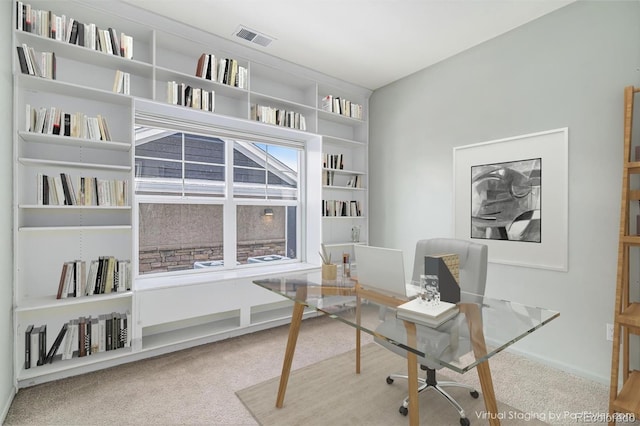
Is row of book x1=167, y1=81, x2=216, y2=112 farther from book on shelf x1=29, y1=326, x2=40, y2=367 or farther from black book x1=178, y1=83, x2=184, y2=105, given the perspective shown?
book on shelf x1=29, y1=326, x2=40, y2=367

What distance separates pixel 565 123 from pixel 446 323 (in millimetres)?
2167

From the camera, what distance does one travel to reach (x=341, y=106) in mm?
4012

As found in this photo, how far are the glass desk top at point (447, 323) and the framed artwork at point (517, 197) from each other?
119 centimetres

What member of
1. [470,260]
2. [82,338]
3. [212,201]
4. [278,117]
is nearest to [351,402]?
[470,260]

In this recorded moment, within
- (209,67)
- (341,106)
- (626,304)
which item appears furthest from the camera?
(341,106)

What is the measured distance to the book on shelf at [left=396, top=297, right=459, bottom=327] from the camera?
1.43 meters

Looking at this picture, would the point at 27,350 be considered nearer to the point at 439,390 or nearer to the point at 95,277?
the point at 95,277

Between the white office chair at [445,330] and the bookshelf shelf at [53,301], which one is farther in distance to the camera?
the bookshelf shelf at [53,301]

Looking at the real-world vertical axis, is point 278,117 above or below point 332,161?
above

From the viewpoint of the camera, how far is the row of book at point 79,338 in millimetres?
2287

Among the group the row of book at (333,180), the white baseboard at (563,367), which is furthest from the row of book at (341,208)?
the white baseboard at (563,367)

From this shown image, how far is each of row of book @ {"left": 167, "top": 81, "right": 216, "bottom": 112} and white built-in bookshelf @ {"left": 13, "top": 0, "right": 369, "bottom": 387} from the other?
0.01 m

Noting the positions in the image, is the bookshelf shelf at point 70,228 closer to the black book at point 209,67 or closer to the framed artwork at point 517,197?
the black book at point 209,67

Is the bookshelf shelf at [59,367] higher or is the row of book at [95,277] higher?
the row of book at [95,277]
